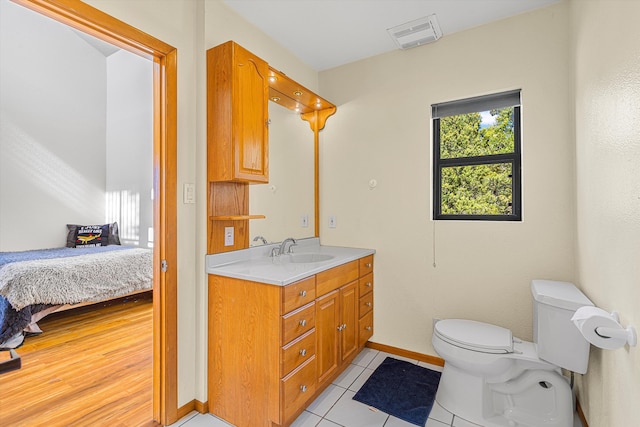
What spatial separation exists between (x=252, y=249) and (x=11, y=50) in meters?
5.08

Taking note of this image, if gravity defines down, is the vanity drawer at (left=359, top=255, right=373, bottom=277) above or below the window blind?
below

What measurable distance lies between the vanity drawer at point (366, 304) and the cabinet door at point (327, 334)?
1.35 ft

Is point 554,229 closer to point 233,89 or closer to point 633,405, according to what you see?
point 633,405

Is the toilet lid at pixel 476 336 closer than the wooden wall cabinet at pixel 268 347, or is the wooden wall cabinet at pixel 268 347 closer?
the wooden wall cabinet at pixel 268 347

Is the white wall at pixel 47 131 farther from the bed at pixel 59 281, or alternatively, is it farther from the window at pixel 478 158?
the window at pixel 478 158

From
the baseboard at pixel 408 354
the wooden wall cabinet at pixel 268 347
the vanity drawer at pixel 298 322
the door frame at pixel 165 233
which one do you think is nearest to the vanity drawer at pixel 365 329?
the baseboard at pixel 408 354

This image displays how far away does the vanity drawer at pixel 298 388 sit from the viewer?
1575 mm

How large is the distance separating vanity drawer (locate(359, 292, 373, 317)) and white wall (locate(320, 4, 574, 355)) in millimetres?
85

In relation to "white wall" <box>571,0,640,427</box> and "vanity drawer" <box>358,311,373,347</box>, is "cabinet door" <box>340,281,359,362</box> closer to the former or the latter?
"vanity drawer" <box>358,311,373,347</box>

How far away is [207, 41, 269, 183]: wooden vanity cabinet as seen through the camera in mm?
1780

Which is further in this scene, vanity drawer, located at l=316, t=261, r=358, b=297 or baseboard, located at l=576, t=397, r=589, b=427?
vanity drawer, located at l=316, t=261, r=358, b=297

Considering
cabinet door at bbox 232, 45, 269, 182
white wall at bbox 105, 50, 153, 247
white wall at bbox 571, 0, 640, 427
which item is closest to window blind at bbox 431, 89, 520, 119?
white wall at bbox 571, 0, 640, 427

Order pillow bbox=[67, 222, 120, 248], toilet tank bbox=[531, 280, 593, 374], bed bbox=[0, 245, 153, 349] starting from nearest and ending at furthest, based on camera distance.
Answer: toilet tank bbox=[531, 280, 593, 374]
bed bbox=[0, 245, 153, 349]
pillow bbox=[67, 222, 120, 248]

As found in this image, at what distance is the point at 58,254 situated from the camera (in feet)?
12.6
